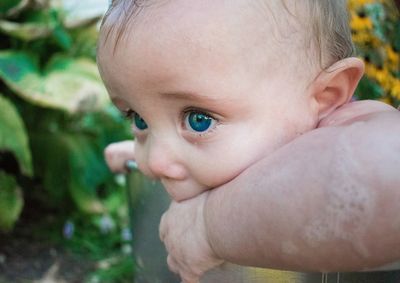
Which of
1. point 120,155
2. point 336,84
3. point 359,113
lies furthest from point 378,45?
point 359,113

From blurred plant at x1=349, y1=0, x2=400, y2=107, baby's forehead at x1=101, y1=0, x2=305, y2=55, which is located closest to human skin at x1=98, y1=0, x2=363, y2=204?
baby's forehead at x1=101, y1=0, x2=305, y2=55

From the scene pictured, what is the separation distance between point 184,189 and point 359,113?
0.97 ft

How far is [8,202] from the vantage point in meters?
2.56

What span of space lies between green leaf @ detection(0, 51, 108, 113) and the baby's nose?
5.00 feet

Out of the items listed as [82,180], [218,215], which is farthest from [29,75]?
[218,215]

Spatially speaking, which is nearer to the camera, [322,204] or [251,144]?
[322,204]

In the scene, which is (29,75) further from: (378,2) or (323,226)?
(323,226)

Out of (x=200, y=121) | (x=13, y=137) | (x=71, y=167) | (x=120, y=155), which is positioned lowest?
(x=71, y=167)

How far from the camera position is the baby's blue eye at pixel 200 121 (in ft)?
3.29

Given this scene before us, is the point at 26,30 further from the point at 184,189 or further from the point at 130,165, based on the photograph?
the point at 184,189

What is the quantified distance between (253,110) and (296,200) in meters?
0.23

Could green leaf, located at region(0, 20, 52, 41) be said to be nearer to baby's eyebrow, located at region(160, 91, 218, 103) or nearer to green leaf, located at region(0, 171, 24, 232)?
green leaf, located at region(0, 171, 24, 232)

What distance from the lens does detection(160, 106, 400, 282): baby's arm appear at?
0.75m

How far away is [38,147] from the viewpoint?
2939 mm
